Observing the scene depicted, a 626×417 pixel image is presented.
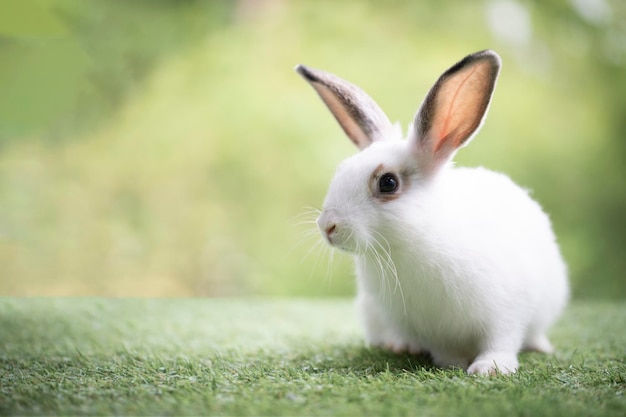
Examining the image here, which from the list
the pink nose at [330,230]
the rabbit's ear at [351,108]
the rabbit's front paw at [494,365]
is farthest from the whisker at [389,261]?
the rabbit's ear at [351,108]

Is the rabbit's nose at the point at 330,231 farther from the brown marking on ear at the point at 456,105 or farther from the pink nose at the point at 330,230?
the brown marking on ear at the point at 456,105

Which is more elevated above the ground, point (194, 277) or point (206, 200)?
point (206, 200)

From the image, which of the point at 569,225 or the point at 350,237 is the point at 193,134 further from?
the point at 350,237

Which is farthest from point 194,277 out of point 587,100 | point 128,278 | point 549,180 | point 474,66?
point 474,66

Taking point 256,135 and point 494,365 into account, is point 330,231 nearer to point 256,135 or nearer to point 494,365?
point 494,365

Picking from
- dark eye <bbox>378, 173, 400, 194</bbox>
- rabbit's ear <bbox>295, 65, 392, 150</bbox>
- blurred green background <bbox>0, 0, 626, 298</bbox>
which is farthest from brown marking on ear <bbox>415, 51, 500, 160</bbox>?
blurred green background <bbox>0, 0, 626, 298</bbox>

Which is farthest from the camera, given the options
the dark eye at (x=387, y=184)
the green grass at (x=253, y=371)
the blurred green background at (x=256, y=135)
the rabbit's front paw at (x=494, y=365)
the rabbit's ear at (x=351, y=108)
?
the blurred green background at (x=256, y=135)
